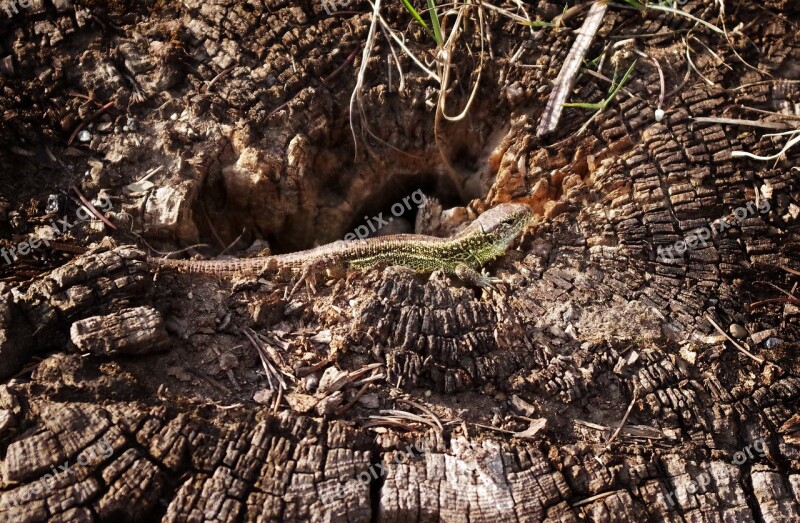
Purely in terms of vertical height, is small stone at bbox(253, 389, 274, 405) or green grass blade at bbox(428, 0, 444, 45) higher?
green grass blade at bbox(428, 0, 444, 45)

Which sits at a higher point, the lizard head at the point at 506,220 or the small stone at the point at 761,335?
the lizard head at the point at 506,220

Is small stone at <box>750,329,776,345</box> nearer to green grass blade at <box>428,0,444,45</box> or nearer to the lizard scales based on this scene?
the lizard scales

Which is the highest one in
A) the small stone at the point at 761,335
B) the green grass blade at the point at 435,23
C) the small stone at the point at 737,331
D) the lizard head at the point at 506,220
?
the green grass blade at the point at 435,23

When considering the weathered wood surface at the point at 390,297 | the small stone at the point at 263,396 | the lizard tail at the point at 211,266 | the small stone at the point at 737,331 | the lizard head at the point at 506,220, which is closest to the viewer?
the weathered wood surface at the point at 390,297

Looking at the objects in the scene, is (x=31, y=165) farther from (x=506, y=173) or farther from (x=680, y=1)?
(x=680, y=1)

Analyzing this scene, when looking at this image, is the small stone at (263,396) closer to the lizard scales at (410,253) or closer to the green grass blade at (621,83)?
the lizard scales at (410,253)

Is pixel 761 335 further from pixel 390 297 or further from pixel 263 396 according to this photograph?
pixel 263 396

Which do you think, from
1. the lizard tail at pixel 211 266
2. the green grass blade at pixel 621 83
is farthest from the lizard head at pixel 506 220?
the lizard tail at pixel 211 266

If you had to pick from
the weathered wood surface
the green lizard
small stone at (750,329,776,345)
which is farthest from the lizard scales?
small stone at (750,329,776,345)
